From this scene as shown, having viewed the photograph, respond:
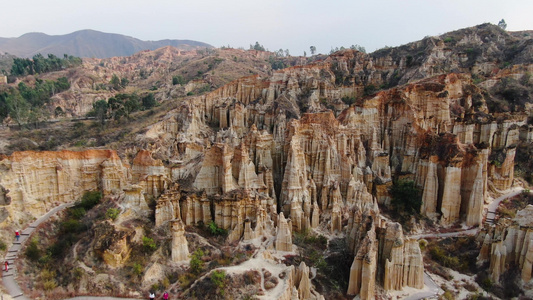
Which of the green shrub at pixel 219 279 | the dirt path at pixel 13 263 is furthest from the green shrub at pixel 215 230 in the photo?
the dirt path at pixel 13 263

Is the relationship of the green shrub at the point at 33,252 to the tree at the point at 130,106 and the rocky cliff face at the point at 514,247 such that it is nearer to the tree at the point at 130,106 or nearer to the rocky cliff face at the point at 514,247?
the rocky cliff face at the point at 514,247

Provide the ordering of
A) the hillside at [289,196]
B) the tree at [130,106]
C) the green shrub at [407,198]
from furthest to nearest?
the tree at [130,106] < the green shrub at [407,198] < the hillside at [289,196]

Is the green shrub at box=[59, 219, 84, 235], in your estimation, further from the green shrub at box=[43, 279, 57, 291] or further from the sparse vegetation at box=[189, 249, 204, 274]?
the sparse vegetation at box=[189, 249, 204, 274]

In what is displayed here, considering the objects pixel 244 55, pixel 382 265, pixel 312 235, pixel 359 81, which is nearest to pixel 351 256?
pixel 382 265

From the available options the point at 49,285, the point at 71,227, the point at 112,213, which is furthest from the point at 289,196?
the point at 49,285

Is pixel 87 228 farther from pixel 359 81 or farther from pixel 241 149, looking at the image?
pixel 359 81

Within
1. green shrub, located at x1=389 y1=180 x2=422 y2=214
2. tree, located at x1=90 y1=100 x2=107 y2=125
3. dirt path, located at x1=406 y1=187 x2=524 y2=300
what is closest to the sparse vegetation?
dirt path, located at x1=406 y1=187 x2=524 y2=300
